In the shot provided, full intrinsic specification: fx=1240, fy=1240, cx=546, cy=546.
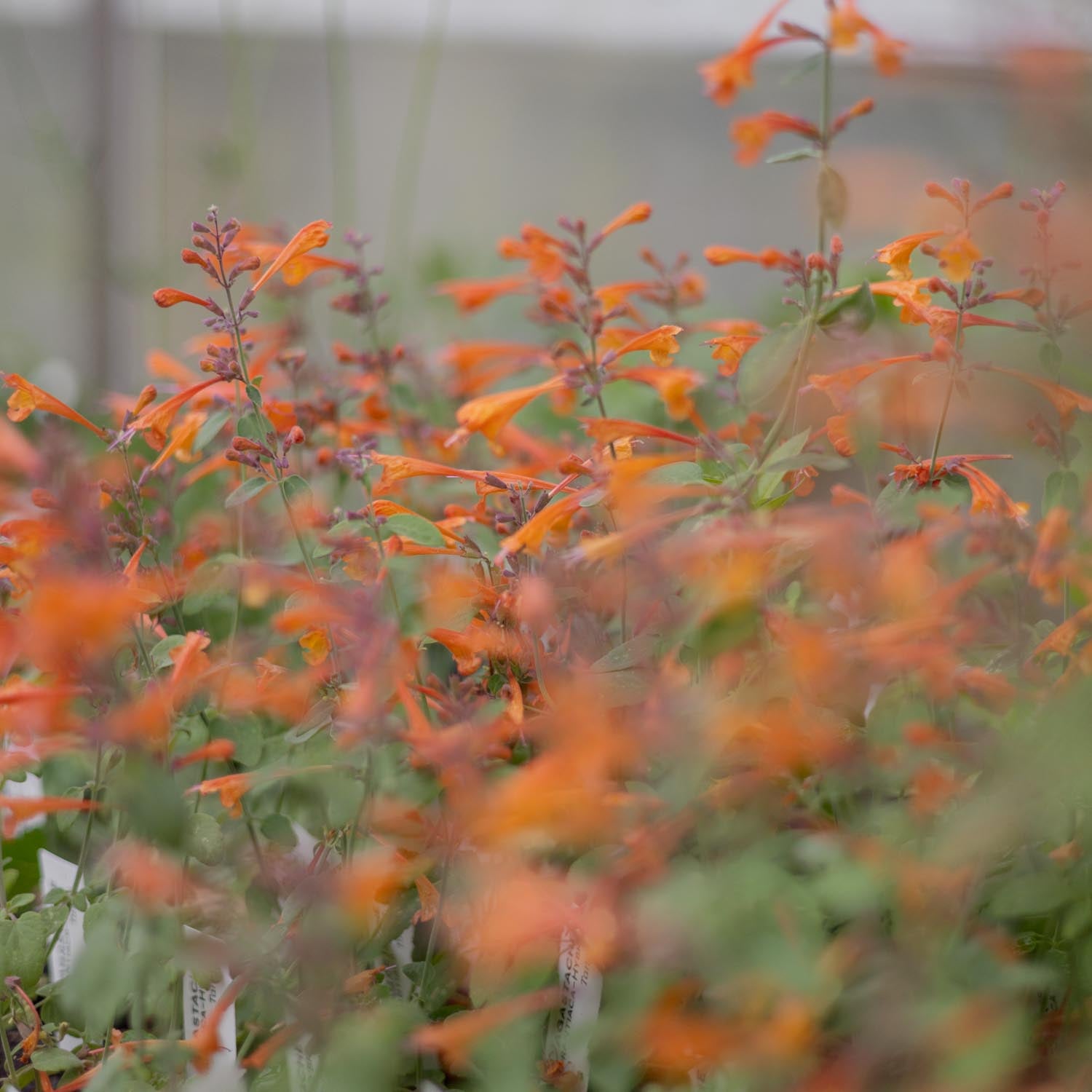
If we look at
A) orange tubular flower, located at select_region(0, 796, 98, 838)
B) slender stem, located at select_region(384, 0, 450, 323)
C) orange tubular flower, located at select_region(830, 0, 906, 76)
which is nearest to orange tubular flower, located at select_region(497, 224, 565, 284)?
orange tubular flower, located at select_region(830, 0, 906, 76)

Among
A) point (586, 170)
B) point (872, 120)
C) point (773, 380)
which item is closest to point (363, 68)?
point (586, 170)

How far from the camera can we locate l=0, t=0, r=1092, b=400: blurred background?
2.80 m

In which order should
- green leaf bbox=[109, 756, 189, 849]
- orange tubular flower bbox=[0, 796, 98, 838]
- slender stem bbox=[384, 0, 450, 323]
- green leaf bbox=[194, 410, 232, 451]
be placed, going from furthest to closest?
1. slender stem bbox=[384, 0, 450, 323]
2. green leaf bbox=[194, 410, 232, 451]
3. orange tubular flower bbox=[0, 796, 98, 838]
4. green leaf bbox=[109, 756, 189, 849]

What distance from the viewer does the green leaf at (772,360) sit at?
24.5 inches

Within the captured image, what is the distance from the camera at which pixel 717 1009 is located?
508 millimetres

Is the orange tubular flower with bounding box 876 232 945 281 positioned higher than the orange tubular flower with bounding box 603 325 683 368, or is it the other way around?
the orange tubular flower with bounding box 876 232 945 281

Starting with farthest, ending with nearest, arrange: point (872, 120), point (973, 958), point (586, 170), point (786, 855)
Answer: point (586, 170) → point (872, 120) → point (786, 855) → point (973, 958)

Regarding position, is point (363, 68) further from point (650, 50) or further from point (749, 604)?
point (749, 604)

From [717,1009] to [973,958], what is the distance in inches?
4.3

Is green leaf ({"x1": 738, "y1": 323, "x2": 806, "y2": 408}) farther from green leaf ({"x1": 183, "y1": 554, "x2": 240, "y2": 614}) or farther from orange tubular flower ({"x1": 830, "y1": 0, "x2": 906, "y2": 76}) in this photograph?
green leaf ({"x1": 183, "y1": 554, "x2": 240, "y2": 614})

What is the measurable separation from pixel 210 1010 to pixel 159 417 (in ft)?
1.11

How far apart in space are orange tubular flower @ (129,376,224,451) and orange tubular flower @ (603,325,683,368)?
8.9 inches

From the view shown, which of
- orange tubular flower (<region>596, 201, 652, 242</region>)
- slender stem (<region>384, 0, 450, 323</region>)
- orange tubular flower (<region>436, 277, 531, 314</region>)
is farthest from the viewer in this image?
slender stem (<region>384, 0, 450, 323</region>)

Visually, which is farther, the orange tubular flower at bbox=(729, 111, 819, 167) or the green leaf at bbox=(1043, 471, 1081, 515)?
the orange tubular flower at bbox=(729, 111, 819, 167)
